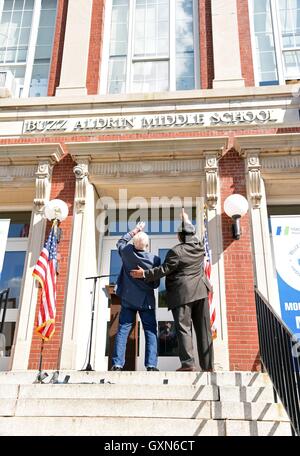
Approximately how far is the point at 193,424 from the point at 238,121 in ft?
18.0

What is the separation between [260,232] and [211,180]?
1173 mm

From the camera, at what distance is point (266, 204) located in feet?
24.3

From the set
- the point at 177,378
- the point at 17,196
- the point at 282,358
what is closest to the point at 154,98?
the point at 17,196

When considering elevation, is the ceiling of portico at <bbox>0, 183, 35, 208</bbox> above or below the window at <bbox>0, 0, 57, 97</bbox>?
below

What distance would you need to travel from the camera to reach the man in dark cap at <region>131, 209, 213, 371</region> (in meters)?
4.80

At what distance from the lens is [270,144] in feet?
23.1

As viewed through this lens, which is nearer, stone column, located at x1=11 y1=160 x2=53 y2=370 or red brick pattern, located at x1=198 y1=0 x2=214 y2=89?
stone column, located at x1=11 y1=160 x2=53 y2=370

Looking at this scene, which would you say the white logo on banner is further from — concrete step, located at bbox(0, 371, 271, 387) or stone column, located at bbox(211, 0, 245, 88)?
stone column, located at bbox(211, 0, 245, 88)

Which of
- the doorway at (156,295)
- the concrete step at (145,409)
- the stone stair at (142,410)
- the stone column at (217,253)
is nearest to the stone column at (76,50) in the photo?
the doorway at (156,295)

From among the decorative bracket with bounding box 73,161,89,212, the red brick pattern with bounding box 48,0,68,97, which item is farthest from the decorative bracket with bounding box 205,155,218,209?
the red brick pattern with bounding box 48,0,68,97

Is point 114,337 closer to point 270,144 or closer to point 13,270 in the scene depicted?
point 13,270

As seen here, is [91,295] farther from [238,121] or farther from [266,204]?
[238,121]

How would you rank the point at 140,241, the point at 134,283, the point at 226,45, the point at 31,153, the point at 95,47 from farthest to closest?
1. the point at 95,47
2. the point at 226,45
3. the point at 31,153
4. the point at 140,241
5. the point at 134,283

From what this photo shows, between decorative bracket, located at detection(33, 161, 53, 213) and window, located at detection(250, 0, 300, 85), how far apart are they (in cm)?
450
